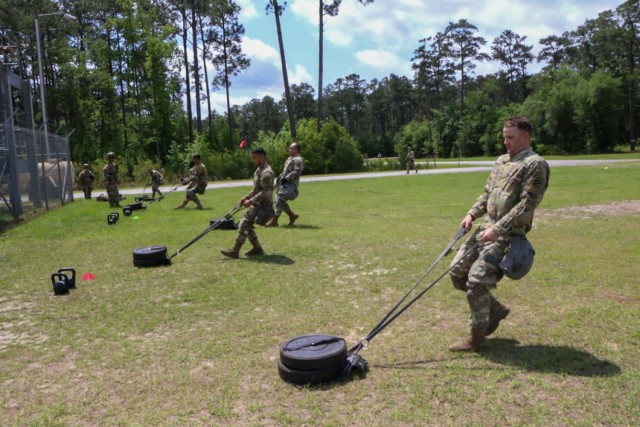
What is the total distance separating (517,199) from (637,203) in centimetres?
1296

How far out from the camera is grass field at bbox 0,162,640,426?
3730 millimetres

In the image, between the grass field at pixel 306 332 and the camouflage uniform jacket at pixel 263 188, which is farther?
the camouflage uniform jacket at pixel 263 188

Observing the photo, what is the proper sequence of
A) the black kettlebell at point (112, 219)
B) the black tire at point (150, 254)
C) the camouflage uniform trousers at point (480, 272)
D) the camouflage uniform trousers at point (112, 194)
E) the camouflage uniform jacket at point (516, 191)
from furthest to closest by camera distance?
the camouflage uniform trousers at point (112, 194)
the black kettlebell at point (112, 219)
the black tire at point (150, 254)
the camouflage uniform trousers at point (480, 272)
the camouflage uniform jacket at point (516, 191)

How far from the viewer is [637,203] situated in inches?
591

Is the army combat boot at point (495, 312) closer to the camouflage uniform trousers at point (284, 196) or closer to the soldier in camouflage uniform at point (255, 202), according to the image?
the soldier in camouflage uniform at point (255, 202)

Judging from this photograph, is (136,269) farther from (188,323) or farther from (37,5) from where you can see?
(37,5)

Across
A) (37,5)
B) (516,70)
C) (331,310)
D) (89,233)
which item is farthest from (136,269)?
(516,70)

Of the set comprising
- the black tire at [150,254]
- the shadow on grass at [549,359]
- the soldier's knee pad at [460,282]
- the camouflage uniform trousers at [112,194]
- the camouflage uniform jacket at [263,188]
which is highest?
the camouflage uniform jacket at [263,188]

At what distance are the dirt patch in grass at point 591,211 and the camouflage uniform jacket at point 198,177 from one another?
32.1 feet

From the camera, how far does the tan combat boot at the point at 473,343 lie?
4.63 meters

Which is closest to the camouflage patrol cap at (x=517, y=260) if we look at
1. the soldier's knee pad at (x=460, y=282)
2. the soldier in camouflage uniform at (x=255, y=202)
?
the soldier's knee pad at (x=460, y=282)

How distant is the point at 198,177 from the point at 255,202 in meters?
8.26

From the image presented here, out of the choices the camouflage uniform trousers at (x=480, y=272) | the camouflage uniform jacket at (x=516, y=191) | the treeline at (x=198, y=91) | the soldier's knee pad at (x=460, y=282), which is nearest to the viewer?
the camouflage uniform jacket at (x=516, y=191)

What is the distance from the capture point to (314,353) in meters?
4.11
